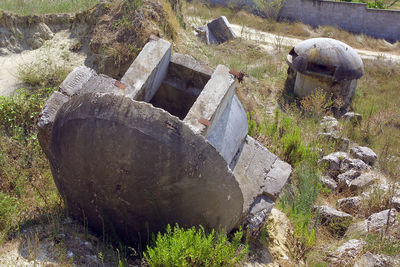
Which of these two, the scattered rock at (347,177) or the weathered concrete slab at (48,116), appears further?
the scattered rock at (347,177)

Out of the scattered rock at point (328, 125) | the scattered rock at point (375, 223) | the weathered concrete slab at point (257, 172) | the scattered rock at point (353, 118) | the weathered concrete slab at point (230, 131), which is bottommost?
the scattered rock at point (353, 118)

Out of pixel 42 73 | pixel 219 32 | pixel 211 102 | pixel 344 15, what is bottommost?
pixel 219 32

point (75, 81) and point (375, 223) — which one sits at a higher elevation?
point (75, 81)

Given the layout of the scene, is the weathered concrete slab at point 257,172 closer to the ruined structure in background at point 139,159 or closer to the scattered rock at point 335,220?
the ruined structure in background at point 139,159

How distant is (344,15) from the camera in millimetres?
17422

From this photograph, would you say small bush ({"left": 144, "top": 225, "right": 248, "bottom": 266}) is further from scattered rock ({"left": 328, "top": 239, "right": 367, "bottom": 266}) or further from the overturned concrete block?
the overturned concrete block

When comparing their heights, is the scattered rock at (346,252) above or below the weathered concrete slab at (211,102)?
below

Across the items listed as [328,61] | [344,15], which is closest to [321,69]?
[328,61]

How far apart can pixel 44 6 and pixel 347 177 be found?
6562mm

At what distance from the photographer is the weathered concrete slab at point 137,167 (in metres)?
2.69

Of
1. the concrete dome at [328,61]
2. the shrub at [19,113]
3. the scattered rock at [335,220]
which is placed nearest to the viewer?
the scattered rock at [335,220]

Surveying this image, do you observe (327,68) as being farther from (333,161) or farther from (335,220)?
(335,220)

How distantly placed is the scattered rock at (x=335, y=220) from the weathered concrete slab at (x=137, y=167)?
86.9 inches

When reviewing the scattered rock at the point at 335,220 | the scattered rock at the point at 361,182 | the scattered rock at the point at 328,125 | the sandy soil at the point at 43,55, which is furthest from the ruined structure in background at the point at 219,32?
the scattered rock at the point at 335,220
